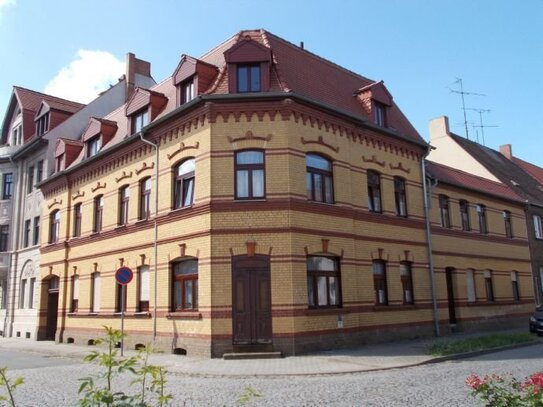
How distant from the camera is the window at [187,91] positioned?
17203mm

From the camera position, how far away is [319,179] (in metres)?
16.8

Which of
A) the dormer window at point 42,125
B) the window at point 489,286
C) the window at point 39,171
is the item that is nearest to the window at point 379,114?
the window at point 489,286

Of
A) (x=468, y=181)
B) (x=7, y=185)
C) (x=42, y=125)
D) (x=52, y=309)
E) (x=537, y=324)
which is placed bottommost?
(x=537, y=324)

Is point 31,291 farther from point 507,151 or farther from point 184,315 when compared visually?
point 507,151

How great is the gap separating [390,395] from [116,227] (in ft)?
46.8

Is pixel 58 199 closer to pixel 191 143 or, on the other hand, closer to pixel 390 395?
pixel 191 143

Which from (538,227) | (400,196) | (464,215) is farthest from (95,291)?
(538,227)

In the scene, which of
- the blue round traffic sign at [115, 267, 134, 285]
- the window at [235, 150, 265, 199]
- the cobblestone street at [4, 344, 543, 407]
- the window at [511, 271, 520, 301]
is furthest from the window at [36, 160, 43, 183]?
the window at [511, 271, 520, 301]

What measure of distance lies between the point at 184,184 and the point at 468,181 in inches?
619

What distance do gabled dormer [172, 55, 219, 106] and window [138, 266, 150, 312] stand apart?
637cm

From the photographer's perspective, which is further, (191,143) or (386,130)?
(386,130)

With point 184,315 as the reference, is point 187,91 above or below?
above

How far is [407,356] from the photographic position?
14070 mm

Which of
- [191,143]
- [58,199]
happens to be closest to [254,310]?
[191,143]
